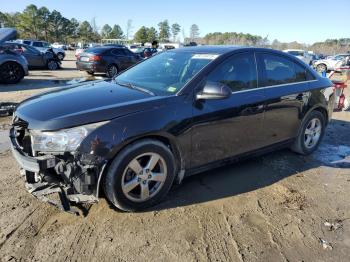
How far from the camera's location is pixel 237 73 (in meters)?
4.19

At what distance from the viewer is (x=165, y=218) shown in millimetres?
3453

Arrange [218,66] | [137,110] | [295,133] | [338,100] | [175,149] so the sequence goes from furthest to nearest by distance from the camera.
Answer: [338,100]
[295,133]
[218,66]
[175,149]
[137,110]

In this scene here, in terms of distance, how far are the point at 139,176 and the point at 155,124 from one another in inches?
21.4

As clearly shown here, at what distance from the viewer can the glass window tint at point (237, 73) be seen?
3983 mm

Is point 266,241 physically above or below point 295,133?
below

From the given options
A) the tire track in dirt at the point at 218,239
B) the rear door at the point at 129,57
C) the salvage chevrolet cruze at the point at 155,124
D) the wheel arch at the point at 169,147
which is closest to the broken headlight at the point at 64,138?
the salvage chevrolet cruze at the point at 155,124

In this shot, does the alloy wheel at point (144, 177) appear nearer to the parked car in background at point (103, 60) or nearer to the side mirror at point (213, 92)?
the side mirror at point (213, 92)

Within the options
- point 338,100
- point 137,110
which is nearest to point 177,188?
point 137,110

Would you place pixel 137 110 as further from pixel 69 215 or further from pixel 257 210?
pixel 257 210

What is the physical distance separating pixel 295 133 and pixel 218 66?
1889mm

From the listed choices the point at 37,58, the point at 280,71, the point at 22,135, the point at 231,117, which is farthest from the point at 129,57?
the point at 22,135

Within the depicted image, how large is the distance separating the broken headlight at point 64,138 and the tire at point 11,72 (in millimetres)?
10303

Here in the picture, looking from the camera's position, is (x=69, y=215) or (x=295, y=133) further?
(x=295, y=133)

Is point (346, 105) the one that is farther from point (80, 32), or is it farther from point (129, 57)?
point (80, 32)
